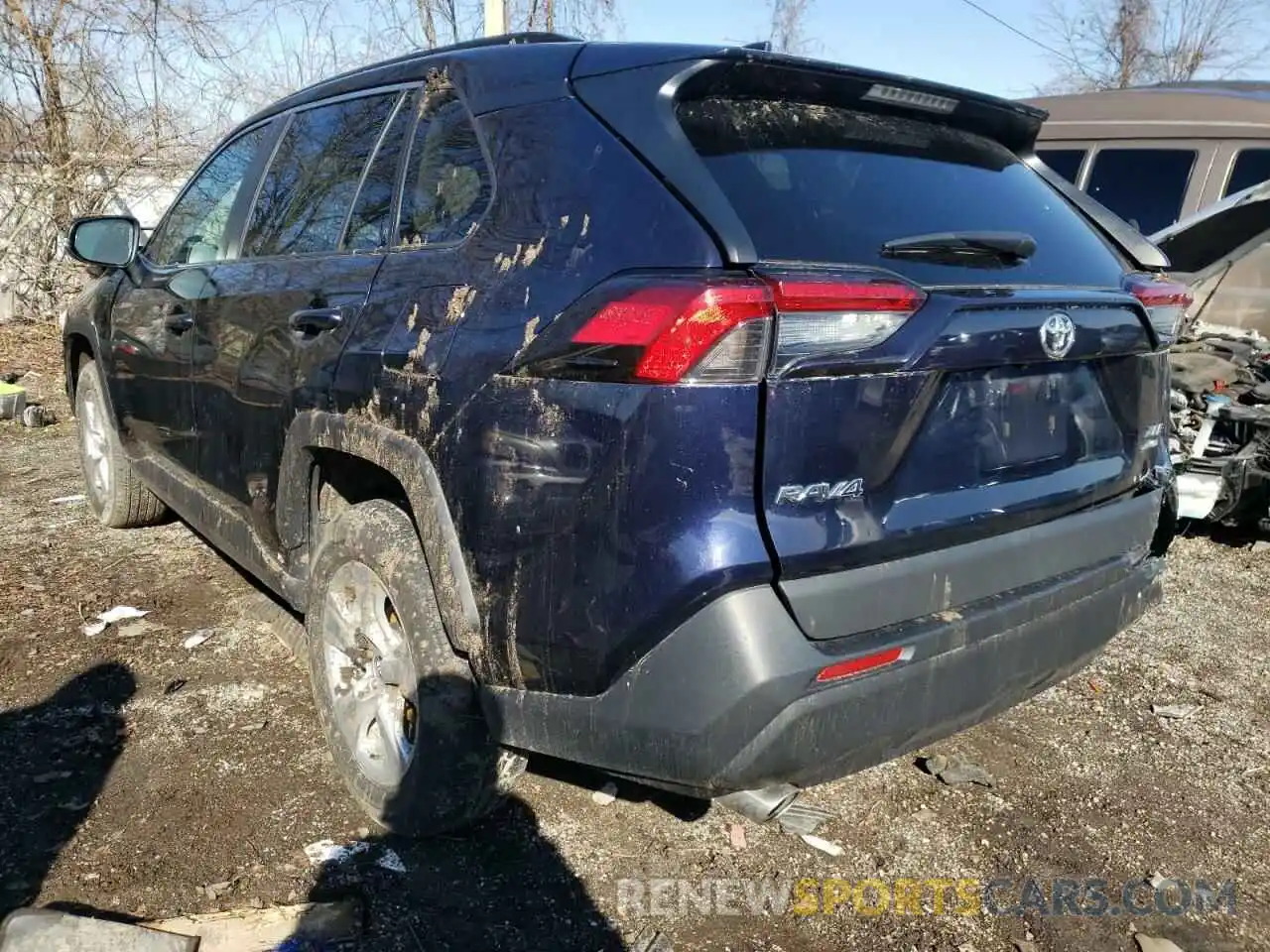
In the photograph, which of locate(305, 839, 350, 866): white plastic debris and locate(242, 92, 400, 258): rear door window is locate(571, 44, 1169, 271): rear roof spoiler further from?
locate(305, 839, 350, 866): white plastic debris

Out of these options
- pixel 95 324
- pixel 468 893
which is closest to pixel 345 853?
pixel 468 893

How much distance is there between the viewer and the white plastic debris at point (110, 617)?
12.6 feet

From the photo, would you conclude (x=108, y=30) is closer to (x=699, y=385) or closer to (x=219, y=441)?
(x=219, y=441)

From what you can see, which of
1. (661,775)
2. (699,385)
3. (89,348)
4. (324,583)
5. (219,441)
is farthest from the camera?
(89,348)

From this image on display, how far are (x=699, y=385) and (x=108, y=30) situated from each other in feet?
42.1

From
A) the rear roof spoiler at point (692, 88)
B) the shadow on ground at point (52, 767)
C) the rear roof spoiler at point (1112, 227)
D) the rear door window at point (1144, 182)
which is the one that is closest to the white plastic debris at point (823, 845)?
the rear roof spoiler at point (692, 88)

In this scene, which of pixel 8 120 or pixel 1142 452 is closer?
pixel 1142 452

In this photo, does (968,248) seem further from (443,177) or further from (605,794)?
(605,794)

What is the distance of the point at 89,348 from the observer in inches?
191

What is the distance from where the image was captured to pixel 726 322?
68.4 inches

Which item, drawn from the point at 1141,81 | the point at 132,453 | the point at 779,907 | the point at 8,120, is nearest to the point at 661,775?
the point at 779,907

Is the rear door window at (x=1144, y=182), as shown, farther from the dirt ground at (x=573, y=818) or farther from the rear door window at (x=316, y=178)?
the rear door window at (x=316, y=178)

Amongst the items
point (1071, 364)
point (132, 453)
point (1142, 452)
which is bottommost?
point (132, 453)

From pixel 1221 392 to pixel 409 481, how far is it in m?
4.26
